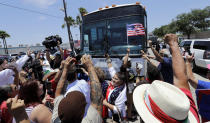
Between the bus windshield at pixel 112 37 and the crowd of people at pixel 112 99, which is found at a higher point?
the bus windshield at pixel 112 37

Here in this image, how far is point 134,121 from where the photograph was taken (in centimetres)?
383

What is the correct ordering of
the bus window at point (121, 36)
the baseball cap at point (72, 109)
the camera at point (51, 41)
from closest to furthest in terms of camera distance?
the baseball cap at point (72, 109) → the camera at point (51, 41) → the bus window at point (121, 36)

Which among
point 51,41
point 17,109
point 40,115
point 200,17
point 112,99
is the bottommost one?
point 112,99

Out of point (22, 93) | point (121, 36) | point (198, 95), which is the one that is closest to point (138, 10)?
point (121, 36)

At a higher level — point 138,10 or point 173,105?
point 138,10

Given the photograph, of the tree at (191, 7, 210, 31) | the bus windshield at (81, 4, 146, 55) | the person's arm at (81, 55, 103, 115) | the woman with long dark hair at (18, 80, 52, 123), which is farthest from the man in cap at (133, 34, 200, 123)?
the tree at (191, 7, 210, 31)

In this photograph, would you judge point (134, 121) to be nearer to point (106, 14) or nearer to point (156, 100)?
point (156, 100)

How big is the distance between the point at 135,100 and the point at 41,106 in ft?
4.32

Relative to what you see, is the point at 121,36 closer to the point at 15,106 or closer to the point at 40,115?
the point at 40,115

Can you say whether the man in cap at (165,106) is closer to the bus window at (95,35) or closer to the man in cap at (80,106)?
the man in cap at (80,106)

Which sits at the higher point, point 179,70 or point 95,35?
point 95,35

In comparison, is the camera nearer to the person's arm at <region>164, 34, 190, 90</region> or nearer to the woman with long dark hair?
the woman with long dark hair

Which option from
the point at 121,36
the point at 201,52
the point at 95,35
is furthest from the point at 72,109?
the point at 201,52

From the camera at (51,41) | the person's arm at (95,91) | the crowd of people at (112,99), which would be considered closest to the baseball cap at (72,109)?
the crowd of people at (112,99)
